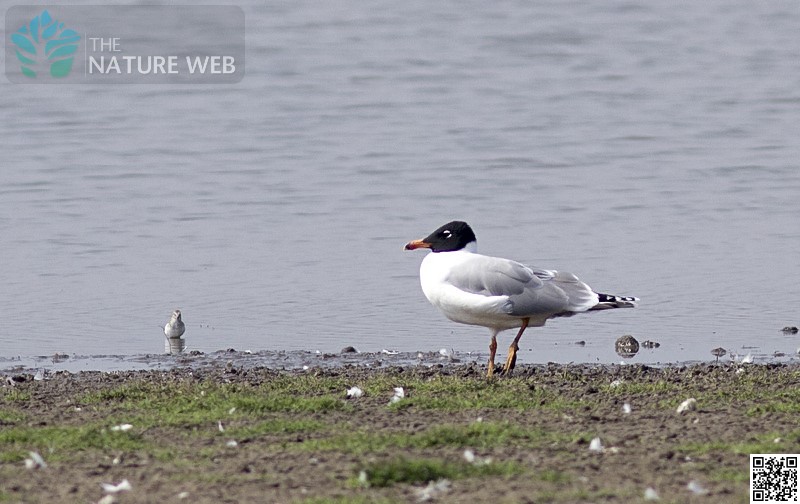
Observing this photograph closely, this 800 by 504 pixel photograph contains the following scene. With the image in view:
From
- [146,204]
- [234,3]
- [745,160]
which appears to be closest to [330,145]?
[146,204]

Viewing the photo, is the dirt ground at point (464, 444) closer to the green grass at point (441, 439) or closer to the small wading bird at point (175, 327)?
the green grass at point (441, 439)

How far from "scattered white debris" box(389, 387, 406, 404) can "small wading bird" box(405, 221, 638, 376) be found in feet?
3.33

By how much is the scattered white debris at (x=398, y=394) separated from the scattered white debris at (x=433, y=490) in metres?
2.21

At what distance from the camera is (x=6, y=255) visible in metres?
15.2

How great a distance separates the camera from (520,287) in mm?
9828

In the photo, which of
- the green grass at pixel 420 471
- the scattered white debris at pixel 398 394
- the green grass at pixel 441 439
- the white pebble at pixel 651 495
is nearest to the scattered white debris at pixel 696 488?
the white pebble at pixel 651 495

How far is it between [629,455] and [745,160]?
1346cm

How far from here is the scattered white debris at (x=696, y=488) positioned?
19.9ft

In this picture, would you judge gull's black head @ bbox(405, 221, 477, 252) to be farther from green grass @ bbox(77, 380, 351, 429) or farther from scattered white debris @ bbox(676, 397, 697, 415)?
scattered white debris @ bbox(676, 397, 697, 415)

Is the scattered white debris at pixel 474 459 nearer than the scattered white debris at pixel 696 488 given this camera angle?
No

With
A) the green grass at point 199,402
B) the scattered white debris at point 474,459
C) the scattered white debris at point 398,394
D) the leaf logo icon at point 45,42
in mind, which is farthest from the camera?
the leaf logo icon at point 45,42

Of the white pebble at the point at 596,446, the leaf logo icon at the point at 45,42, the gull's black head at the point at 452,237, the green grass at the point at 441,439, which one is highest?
the leaf logo icon at the point at 45,42

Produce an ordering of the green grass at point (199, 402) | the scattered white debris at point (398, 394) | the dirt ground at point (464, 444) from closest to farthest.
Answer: the dirt ground at point (464, 444) < the green grass at point (199, 402) < the scattered white debris at point (398, 394)

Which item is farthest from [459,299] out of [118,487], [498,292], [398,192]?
[398,192]
